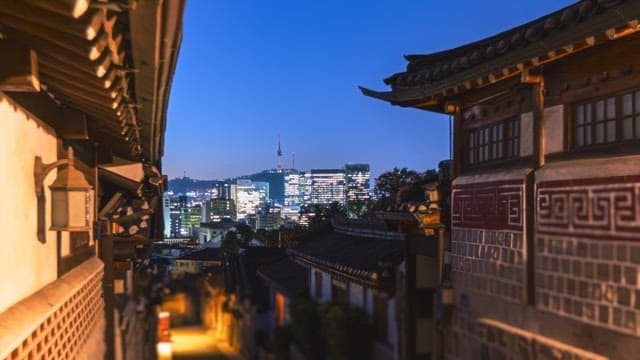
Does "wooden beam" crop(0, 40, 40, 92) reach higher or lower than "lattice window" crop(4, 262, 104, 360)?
higher

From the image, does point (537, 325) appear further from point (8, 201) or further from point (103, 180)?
point (103, 180)

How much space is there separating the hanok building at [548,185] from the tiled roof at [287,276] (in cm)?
1574

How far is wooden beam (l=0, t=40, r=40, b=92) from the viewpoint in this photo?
219 inches

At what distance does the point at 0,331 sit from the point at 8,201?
1.47 m

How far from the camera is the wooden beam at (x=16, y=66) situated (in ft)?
18.2

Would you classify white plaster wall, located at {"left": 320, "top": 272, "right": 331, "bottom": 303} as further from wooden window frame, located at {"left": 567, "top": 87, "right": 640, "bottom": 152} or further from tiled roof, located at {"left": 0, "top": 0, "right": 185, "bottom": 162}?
tiled roof, located at {"left": 0, "top": 0, "right": 185, "bottom": 162}

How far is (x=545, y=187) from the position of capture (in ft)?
36.3

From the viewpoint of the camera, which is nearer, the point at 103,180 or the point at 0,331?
the point at 0,331

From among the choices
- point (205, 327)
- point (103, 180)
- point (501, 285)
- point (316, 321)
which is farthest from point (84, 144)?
point (205, 327)

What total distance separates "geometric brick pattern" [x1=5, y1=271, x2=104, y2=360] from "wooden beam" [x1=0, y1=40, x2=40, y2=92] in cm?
228

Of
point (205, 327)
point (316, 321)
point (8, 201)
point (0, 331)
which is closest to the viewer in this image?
point (0, 331)

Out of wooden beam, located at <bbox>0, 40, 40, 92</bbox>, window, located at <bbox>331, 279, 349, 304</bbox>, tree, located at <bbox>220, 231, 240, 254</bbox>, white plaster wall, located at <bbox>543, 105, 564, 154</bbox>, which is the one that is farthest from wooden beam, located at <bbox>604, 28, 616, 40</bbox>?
tree, located at <bbox>220, 231, 240, 254</bbox>

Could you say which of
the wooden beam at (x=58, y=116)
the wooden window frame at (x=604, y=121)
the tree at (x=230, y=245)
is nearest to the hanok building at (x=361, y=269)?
the wooden window frame at (x=604, y=121)

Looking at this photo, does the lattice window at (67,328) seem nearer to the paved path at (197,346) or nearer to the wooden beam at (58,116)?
the wooden beam at (58,116)
